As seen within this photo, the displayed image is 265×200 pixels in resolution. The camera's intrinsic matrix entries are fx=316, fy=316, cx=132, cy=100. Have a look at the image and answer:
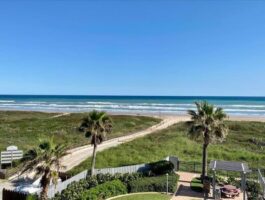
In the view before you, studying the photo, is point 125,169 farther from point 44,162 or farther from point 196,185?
point 44,162

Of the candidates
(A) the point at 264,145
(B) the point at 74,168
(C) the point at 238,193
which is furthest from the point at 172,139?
(C) the point at 238,193

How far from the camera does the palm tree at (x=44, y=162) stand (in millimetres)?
17047

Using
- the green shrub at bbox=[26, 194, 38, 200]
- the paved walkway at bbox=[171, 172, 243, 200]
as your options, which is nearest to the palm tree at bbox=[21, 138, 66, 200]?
the green shrub at bbox=[26, 194, 38, 200]

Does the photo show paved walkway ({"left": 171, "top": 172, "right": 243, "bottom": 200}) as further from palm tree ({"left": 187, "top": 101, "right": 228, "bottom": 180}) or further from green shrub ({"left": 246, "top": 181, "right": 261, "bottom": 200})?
palm tree ({"left": 187, "top": 101, "right": 228, "bottom": 180})

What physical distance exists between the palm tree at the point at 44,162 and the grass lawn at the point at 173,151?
1357cm

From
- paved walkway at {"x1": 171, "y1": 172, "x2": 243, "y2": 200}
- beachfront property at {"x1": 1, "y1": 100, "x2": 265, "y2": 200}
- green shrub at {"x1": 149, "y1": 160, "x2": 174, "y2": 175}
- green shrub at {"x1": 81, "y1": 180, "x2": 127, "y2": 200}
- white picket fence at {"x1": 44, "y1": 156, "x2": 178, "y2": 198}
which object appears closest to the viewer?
green shrub at {"x1": 81, "y1": 180, "x2": 127, "y2": 200}

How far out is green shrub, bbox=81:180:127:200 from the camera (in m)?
20.9

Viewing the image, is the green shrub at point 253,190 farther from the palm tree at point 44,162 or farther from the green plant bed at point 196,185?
the palm tree at point 44,162

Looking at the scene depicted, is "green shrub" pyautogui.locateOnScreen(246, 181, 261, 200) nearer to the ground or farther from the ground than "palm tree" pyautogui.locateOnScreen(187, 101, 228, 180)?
nearer to the ground

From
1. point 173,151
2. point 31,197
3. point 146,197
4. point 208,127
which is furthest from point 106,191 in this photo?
point 173,151

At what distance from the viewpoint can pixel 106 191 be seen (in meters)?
22.9

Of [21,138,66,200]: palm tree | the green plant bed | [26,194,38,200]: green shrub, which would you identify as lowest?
the green plant bed

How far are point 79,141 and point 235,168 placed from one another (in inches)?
1069

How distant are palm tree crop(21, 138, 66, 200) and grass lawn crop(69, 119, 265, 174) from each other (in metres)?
13.6
